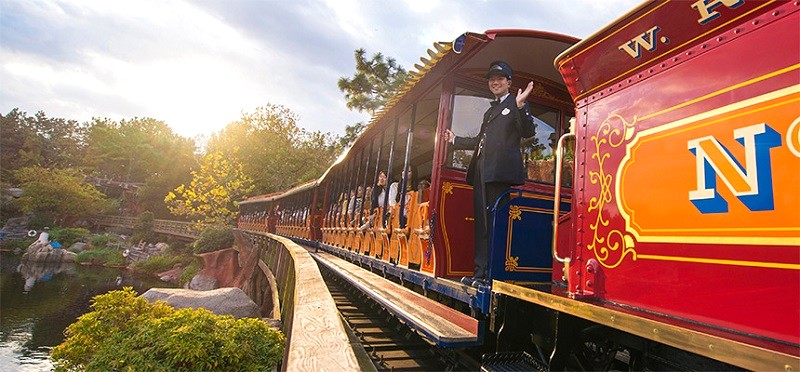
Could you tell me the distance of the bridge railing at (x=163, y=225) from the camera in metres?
39.4

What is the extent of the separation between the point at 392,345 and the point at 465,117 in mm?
2819

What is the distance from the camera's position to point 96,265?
36.2 m

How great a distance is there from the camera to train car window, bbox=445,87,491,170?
4.82 m

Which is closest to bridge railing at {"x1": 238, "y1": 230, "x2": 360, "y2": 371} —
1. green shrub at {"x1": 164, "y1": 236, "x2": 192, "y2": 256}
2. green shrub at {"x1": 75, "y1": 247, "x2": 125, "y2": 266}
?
green shrub at {"x1": 164, "y1": 236, "x2": 192, "y2": 256}

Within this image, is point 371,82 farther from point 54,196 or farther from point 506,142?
point 54,196

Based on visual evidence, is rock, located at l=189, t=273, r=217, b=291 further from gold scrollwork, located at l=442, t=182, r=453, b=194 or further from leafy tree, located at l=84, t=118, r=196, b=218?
leafy tree, located at l=84, t=118, r=196, b=218

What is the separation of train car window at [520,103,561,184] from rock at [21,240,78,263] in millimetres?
45225

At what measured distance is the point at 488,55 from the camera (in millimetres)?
4523

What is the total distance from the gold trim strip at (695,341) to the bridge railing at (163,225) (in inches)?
1592

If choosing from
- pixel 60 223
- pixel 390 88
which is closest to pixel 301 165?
pixel 390 88

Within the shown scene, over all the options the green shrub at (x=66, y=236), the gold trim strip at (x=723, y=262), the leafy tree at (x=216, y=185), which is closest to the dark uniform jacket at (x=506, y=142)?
the gold trim strip at (x=723, y=262)

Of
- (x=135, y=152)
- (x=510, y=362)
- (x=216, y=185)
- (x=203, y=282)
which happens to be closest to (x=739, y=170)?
(x=510, y=362)

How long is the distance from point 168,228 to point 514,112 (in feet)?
155

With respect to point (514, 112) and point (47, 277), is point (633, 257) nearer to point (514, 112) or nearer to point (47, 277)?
point (514, 112)
